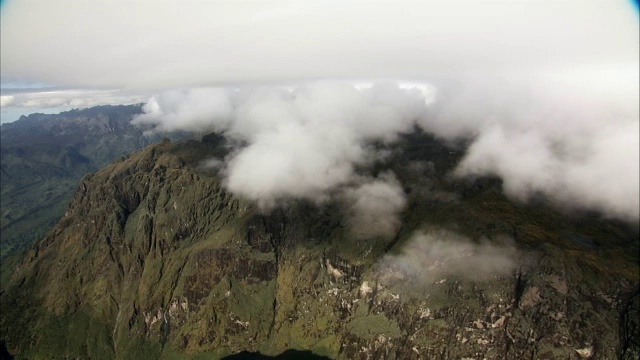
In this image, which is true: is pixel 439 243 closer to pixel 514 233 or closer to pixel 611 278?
pixel 514 233

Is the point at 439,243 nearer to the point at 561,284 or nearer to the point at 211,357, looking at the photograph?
the point at 561,284

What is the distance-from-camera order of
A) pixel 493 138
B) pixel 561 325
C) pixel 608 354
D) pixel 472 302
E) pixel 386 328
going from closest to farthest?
pixel 608 354 < pixel 561 325 < pixel 472 302 < pixel 386 328 < pixel 493 138

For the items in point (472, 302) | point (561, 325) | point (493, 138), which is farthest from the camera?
point (493, 138)

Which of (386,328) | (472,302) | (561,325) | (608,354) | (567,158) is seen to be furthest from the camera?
(386,328)

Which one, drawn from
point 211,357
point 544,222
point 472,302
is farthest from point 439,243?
point 211,357

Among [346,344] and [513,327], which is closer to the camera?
[513,327]


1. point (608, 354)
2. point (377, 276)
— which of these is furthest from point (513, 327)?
point (377, 276)

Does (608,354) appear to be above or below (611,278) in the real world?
below

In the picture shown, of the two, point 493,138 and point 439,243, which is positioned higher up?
point 493,138

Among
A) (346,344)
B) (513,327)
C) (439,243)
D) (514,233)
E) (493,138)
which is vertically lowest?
(346,344)
